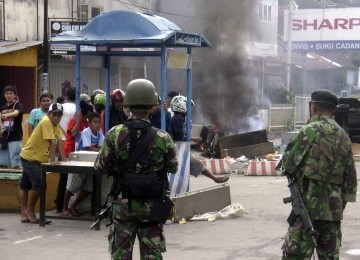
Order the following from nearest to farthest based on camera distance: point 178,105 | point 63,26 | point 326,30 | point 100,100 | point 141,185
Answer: point 141,185 → point 178,105 → point 100,100 → point 63,26 → point 326,30

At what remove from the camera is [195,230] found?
9219 mm

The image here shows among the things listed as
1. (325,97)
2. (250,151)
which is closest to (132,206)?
(325,97)

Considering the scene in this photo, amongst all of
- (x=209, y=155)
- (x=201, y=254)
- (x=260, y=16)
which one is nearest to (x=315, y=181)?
(x=201, y=254)

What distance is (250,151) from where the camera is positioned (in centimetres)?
1914

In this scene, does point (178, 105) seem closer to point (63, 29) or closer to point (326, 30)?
point (63, 29)

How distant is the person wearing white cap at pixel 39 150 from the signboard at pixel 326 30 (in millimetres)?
36870

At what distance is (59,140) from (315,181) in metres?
4.25

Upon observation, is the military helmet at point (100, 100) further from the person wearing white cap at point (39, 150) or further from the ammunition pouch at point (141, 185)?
the ammunition pouch at point (141, 185)

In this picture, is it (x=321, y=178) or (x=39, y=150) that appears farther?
(x=39, y=150)

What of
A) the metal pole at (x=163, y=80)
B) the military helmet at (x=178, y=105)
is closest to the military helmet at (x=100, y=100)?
the military helmet at (x=178, y=105)

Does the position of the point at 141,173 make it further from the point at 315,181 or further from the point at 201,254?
the point at 201,254

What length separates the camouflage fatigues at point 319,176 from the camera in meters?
5.71

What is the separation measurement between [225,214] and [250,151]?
30.1ft

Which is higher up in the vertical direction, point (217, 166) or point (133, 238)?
point (133, 238)
